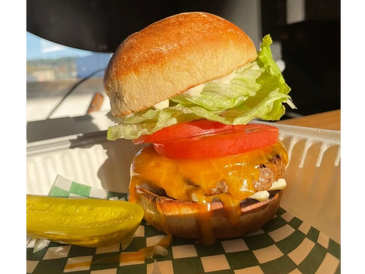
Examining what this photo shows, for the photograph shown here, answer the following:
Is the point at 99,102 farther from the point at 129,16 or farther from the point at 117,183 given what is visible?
the point at 117,183

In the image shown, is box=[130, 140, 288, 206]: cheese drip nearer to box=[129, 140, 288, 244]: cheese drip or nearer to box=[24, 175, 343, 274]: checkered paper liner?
box=[129, 140, 288, 244]: cheese drip

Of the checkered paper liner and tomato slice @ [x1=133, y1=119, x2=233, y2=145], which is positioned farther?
tomato slice @ [x1=133, y1=119, x2=233, y2=145]

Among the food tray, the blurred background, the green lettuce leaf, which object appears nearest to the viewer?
the food tray

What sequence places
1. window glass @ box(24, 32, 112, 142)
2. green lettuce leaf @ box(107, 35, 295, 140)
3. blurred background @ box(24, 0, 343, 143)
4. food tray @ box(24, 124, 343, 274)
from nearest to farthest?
1. food tray @ box(24, 124, 343, 274)
2. green lettuce leaf @ box(107, 35, 295, 140)
3. blurred background @ box(24, 0, 343, 143)
4. window glass @ box(24, 32, 112, 142)

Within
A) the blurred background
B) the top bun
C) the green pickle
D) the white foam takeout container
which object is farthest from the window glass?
the top bun

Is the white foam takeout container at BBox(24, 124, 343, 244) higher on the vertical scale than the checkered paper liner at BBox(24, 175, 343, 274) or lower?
higher

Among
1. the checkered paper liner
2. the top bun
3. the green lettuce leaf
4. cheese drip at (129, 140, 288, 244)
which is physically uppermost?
the top bun

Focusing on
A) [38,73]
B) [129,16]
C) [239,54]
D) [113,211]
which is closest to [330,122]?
[239,54]

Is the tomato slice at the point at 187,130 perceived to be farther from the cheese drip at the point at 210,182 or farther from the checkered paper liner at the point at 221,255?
the checkered paper liner at the point at 221,255
